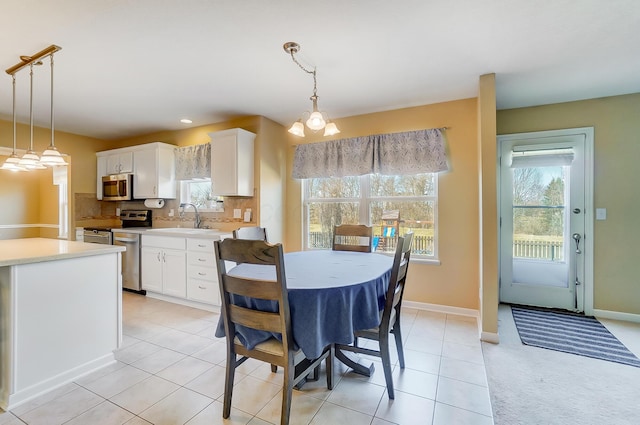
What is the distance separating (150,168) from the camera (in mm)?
4211

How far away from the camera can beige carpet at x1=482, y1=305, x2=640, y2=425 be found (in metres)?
1.64

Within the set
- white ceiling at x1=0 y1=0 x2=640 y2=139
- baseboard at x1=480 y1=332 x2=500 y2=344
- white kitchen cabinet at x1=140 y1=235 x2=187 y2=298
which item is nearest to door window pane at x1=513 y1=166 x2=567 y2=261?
white ceiling at x1=0 y1=0 x2=640 y2=139

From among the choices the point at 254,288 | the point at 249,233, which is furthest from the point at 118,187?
the point at 254,288

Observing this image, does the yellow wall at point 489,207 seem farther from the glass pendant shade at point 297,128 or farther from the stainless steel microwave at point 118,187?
the stainless steel microwave at point 118,187

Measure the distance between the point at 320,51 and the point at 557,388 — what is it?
2.90 meters

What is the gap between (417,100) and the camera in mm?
3189

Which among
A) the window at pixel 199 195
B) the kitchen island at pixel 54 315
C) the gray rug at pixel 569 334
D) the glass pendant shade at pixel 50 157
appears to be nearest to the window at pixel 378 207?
the gray rug at pixel 569 334

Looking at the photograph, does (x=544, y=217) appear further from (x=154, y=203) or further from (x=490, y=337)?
(x=154, y=203)

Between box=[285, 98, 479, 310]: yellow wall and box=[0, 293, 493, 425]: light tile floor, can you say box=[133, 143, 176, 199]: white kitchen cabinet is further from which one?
box=[285, 98, 479, 310]: yellow wall

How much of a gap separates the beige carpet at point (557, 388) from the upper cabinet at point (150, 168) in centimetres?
442

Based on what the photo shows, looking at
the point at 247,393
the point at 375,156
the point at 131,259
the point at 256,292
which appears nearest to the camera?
the point at 256,292

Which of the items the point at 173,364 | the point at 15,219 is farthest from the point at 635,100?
the point at 15,219

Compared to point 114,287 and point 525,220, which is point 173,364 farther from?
point 525,220

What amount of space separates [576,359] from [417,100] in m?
2.75
